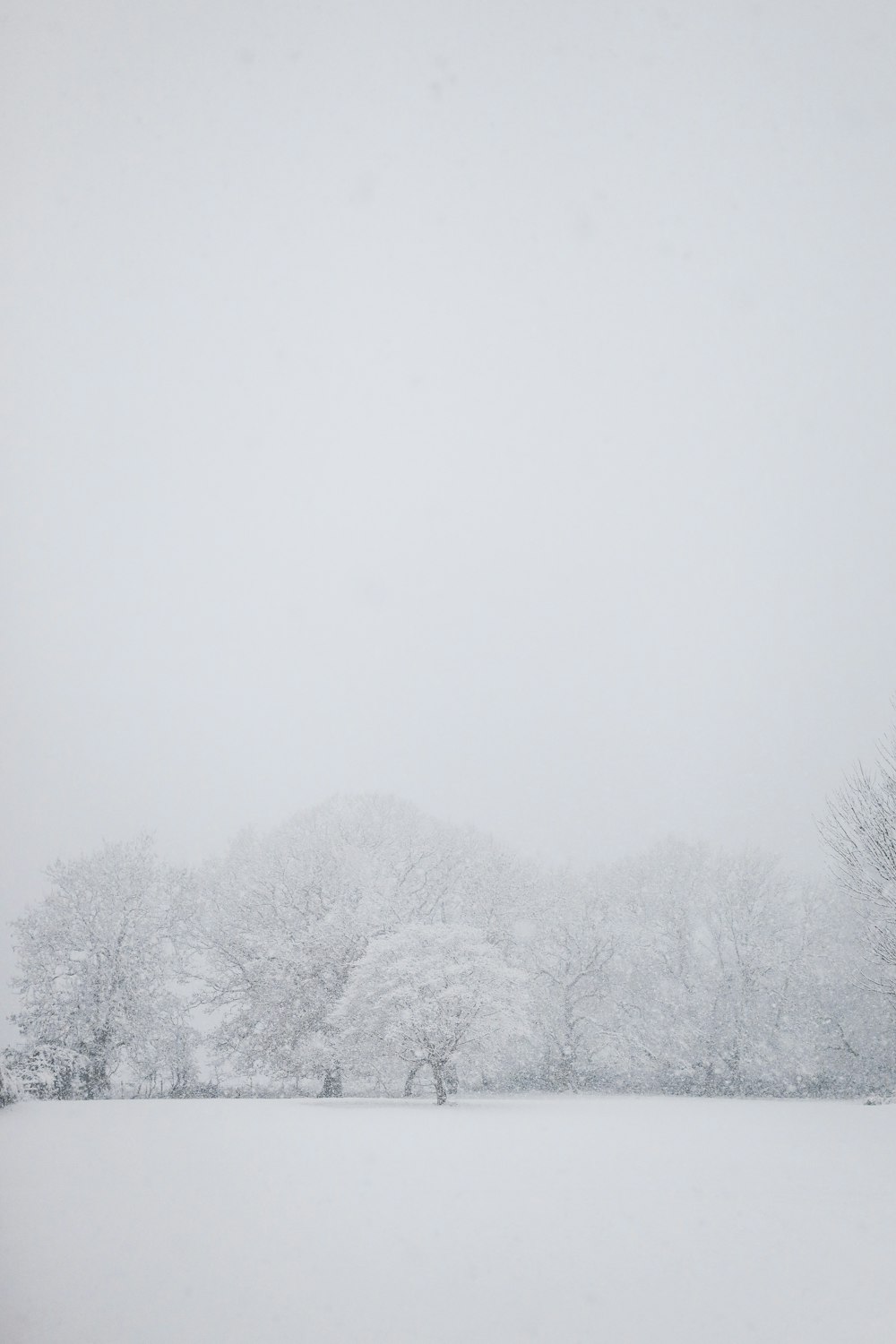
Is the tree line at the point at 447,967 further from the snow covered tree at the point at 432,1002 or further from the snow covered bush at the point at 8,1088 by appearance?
the snow covered bush at the point at 8,1088

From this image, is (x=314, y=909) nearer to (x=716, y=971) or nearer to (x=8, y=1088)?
(x=8, y=1088)

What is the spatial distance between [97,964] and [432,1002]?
35.1 feet

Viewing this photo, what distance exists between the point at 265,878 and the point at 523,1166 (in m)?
16.7

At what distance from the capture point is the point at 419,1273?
4.84 m

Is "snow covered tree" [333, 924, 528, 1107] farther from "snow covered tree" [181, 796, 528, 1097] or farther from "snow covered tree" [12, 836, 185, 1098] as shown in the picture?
"snow covered tree" [12, 836, 185, 1098]

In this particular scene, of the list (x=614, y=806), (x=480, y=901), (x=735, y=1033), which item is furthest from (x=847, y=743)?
(x=480, y=901)

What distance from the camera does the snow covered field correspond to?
3955 millimetres

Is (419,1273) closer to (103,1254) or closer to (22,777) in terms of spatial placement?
(103,1254)

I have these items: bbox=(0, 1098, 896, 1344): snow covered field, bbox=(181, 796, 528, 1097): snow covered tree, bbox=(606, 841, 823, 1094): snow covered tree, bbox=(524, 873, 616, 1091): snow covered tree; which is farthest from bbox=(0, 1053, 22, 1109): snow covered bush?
bbox=(606, 841, 823, 1094): snow covered tree

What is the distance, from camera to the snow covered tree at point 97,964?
1881 cm

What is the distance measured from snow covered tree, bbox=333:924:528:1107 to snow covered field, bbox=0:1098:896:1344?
20.3ft

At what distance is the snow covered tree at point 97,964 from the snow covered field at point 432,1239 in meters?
9.34

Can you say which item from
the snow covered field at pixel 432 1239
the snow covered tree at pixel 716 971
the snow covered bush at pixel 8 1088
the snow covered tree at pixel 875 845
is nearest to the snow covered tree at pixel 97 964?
the snow covered bush at pixel 8 1088

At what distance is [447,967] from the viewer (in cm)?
1717
